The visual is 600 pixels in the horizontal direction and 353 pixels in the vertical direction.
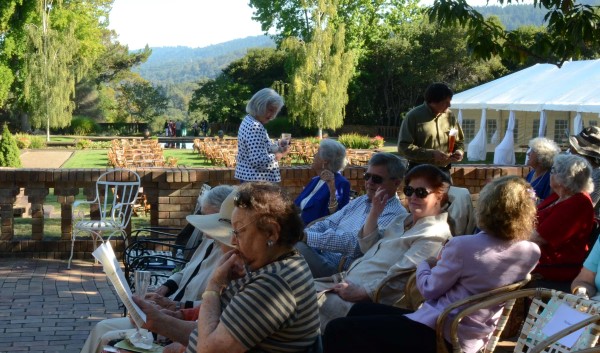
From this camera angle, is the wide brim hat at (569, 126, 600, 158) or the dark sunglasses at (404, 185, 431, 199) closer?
the dark sunglasses at (404, 185, 431, 199)

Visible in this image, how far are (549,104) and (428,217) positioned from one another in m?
21.0

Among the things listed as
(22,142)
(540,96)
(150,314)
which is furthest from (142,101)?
(150,314)

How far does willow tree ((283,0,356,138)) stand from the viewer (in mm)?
47531

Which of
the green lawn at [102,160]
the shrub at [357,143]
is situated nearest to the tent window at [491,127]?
the green lawn at [102,160]

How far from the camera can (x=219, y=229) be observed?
371 cm

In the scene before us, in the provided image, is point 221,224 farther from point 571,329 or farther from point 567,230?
point 567,230

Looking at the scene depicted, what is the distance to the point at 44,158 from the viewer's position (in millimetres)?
32781

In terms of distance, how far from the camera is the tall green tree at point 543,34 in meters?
5.69

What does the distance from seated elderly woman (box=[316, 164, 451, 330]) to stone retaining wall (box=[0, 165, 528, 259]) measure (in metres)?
3.78

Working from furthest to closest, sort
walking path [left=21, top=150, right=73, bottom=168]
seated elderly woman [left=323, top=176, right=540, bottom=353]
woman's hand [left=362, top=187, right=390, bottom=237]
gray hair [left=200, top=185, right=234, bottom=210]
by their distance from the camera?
walking path [left=21, top=150, right=73, bottom=168]
gray hair [left=200, top=185, right=234, bottom=210]
woman's hand [left=362, top=187, right=390, bottom=237]
seated elderly woman [left=323, top=176, right=540, bottom=353]

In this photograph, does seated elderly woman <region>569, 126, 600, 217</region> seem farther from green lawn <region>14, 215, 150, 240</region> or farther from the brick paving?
green lawn <region>14, 215, 150, 240</region>

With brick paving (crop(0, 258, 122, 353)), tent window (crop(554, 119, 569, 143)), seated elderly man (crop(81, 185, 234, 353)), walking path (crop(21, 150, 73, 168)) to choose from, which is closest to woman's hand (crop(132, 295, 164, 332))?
seated elderly man (crop(81, 185, 234, 353))

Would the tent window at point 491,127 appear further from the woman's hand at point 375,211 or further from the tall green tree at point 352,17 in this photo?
the woman's hand at point 375,211

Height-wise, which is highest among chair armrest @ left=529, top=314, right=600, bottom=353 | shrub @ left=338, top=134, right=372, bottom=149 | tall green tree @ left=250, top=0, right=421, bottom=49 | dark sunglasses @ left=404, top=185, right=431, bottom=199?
tall green tree @ left=250, top=0, right=421, bottom=49
